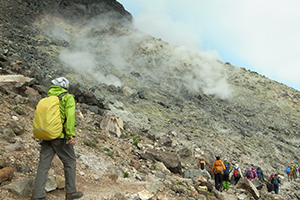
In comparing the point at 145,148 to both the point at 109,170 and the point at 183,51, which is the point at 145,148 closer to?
the point at 109,170

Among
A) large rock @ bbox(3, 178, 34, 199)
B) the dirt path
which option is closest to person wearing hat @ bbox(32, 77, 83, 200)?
large rock @ bbox(3, 178, 34, 199)

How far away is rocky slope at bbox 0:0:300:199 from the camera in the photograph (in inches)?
249

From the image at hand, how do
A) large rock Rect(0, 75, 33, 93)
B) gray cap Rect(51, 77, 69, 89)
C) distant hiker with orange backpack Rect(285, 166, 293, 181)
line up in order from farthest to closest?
distant hiker with orange backpack Rect(285, 166, 293, 181) → large rock Rect(0, 75, 33, 93) → gray cap Rect(51, 77, 69, 89)

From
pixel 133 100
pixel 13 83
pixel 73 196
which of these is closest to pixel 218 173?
pixel 73 196

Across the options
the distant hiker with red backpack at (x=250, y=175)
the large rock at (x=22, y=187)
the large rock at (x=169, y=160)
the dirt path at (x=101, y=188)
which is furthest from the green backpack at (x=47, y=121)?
the distant hiker with red backpack at (x=250, y=175)

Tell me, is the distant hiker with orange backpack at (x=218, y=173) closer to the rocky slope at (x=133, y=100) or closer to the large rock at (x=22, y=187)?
the rocky slope at (x=133, y=100)

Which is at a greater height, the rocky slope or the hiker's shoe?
the rocky slope

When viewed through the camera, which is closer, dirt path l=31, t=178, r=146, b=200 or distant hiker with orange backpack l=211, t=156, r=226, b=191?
dirt path l=31, t=178, r=146, b=200

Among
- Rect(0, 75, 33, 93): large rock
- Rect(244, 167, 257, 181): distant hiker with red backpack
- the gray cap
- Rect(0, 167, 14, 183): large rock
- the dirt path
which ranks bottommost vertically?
the dirt path

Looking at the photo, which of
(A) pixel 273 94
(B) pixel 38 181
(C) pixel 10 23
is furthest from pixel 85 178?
(A) pixel 273 94

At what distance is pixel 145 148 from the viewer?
8773 mm

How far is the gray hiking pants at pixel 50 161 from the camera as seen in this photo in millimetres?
3123

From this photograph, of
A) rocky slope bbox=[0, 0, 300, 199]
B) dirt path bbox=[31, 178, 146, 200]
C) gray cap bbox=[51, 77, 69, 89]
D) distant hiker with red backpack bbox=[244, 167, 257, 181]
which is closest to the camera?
gray cap bbox=[51, 77, 69, 89]

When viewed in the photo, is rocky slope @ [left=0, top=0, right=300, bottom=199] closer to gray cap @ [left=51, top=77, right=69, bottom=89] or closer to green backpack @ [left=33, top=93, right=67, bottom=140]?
green backpack @ [left=33, top=93, right=67, bottom=140]
